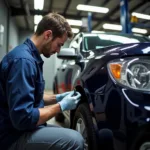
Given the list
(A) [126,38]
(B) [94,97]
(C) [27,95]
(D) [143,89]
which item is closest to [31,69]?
(C) [27,95]

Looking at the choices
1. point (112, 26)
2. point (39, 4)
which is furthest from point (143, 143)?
point (112, 26)

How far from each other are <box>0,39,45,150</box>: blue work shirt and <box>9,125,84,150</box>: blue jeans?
0.13 feet

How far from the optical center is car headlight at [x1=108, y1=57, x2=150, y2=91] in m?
A: 1.43

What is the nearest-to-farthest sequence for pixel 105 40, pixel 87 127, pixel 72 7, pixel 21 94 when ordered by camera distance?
1. pixel 21 94
2. pixel 87 127
3. pixel 105 40
4. pixel 72 7

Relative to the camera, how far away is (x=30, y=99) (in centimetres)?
125

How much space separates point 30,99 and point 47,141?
0.87 feet

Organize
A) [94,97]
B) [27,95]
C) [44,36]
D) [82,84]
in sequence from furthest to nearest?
[82,84] < [94,97] < [44,36] < [27,95]

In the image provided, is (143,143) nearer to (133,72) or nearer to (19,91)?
(133,72)

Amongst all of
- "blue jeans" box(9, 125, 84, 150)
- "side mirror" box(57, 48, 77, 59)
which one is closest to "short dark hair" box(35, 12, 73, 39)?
"blue jeans" box(9, 125, 84, 150)

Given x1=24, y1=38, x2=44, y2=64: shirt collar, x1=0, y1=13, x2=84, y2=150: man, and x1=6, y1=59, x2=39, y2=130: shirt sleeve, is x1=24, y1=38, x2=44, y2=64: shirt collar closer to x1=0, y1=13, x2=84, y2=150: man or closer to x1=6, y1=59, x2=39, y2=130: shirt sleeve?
x1=0, y1=13, x2=84, y2=150: man

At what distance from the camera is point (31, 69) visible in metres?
1.28

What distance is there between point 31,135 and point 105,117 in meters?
0.44

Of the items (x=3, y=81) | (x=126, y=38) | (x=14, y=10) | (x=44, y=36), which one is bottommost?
(x=3, y=81)

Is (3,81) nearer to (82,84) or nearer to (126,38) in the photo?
(82,84)
